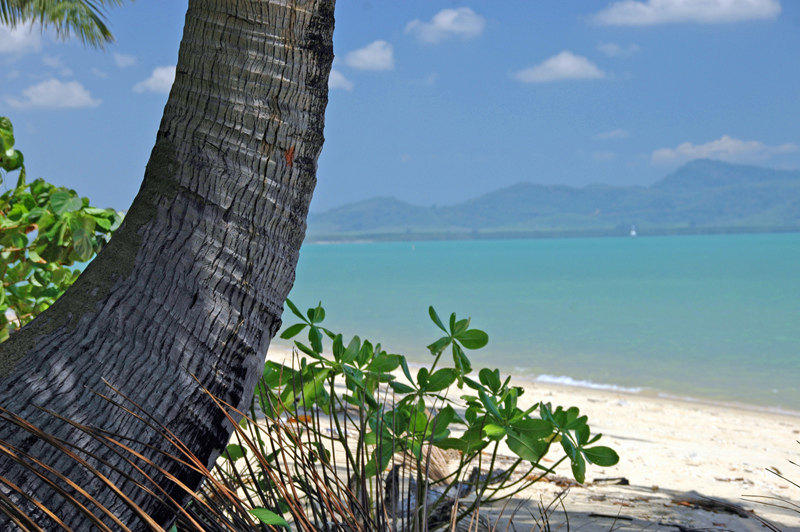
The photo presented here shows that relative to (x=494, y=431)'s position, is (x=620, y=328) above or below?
below

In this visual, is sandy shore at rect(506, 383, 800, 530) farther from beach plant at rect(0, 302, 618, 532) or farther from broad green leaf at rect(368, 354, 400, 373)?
broad green leaf at rect(368, 354, 400, 373)

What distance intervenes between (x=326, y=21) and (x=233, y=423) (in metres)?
0.96

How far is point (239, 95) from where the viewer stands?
1509 millimetres

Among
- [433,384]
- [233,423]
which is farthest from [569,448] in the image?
[233,423]

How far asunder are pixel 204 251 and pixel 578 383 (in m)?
11.2

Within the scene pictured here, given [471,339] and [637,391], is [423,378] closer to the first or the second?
[471,339]

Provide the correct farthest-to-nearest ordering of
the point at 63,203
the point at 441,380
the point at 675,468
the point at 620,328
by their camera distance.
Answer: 1. the point at 620,328
2. the point at 675,468
3. the point at 63,203
4. the point at 441,380

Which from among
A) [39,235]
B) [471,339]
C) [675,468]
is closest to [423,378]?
[471,339]

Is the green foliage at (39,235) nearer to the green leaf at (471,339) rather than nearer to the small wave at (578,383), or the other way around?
the green leaf at (471,339)

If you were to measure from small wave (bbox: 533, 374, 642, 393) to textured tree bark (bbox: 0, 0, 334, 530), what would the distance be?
10.7 m

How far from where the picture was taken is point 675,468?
5.09m

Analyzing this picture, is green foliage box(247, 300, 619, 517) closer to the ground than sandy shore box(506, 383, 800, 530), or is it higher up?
higher up

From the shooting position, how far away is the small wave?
11398 millimetres

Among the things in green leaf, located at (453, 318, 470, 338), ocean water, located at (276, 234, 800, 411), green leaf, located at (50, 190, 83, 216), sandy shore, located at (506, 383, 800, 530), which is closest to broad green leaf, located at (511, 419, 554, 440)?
green leaf, located at (453, 318, 470, 338)
